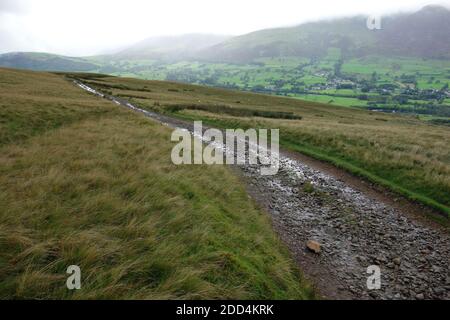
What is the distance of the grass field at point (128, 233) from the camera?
4859 millimetres

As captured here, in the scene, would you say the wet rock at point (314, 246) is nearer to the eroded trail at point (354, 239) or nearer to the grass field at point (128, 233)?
the eroded trail at point (354, 239)

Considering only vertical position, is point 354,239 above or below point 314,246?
below

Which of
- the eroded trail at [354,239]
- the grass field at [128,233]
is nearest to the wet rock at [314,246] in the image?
the eroded trail at [354,239]

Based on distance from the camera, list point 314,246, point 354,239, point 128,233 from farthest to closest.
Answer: point 354,239 → point 314,246 → point 128,233

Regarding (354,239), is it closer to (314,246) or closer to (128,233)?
(314,246)

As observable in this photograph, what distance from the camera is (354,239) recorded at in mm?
9789

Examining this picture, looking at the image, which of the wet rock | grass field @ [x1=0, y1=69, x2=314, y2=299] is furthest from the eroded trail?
grass field @ [x1=0, y1=69, x2=314, y2=299]

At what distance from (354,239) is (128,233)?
744cm

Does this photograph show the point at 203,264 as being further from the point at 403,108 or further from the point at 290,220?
the point at 403,108

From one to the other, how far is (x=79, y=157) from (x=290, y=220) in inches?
322

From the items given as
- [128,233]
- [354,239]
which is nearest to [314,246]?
[354,239]

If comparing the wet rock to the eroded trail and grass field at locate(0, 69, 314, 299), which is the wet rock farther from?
grass field at locate(0, 69, 314, 299)

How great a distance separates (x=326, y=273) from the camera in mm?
7891
